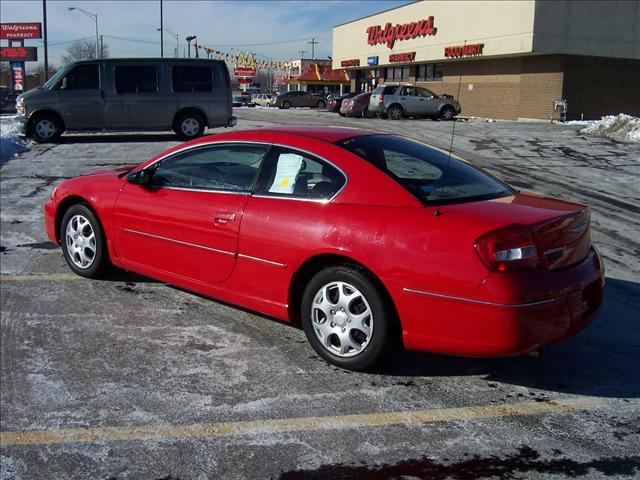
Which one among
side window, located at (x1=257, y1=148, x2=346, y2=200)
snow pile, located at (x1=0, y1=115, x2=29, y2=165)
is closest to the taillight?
side window, located at (x1=257, y1=148, x2=346, y2=200)

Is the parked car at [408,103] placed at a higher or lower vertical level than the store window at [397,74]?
lower

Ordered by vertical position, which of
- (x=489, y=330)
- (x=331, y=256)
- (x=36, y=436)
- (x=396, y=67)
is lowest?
(x=36, y=436)

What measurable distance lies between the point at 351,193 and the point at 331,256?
409 mm

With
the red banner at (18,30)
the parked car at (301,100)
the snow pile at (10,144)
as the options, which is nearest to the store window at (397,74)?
the parked car at (301,100)

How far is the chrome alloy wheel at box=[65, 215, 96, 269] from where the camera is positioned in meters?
5.50

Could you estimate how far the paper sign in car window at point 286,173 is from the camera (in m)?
4.22

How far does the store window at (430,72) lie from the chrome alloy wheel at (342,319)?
36122 mm

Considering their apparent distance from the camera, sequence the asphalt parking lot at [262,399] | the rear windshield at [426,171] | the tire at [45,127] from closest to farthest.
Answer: the asphalt parking lot at [262,399], the rear windshield at [426,171], the tire at [45,127]

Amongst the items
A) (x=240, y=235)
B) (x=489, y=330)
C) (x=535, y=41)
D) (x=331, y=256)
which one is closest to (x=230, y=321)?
(x=240, y=235)

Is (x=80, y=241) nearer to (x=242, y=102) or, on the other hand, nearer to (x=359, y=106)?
(x=359, y=106)

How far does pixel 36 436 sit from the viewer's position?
321 centimetres

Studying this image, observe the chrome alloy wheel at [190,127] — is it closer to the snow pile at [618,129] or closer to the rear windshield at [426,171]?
the snow pile at [618,129]

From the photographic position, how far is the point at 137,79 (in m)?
16.1

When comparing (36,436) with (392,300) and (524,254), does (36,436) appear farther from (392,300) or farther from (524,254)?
(524,254)
